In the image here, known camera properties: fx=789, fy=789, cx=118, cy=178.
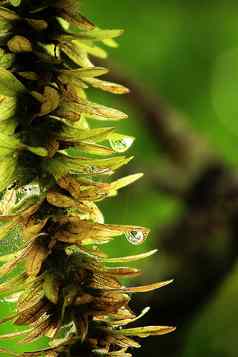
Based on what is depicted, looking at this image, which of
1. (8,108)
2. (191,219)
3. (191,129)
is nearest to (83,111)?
(8,108)

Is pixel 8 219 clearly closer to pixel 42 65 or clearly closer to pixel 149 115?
pixel 42 65

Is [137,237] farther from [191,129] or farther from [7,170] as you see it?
[191,129]

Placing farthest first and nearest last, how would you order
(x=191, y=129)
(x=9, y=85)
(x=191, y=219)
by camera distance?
(x=191, y=129) → (x=191, y=219) → (x=9, y=85)

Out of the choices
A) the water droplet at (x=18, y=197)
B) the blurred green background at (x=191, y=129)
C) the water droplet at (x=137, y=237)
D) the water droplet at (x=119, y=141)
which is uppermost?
the water droplet at (x=119, y=141)

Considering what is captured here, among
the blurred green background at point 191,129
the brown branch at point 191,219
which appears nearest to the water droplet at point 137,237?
the blurred green background at point 191,129

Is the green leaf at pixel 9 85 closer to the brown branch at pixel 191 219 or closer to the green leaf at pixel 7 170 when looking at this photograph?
the green leaf at pixel 7 170

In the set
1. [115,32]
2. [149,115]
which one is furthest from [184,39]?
[115,32]

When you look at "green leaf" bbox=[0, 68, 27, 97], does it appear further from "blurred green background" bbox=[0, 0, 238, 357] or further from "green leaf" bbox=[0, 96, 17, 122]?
"blurred green background" bbox=[0, 0, 238, 357]
